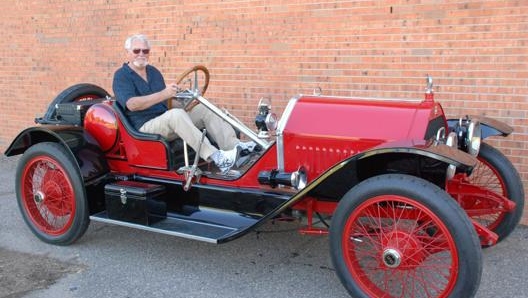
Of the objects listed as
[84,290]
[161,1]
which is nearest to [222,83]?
[161,1]

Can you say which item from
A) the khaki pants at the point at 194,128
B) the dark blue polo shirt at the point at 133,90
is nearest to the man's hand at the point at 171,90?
the khaki pants at the point at 194,128

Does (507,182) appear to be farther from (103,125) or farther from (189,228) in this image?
(103,125)

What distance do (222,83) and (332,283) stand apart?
3006 millimetres

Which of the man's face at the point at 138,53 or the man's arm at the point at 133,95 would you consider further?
the man's face at the point at 138,53

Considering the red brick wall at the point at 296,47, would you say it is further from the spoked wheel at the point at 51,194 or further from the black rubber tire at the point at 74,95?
the spoked wheel at the point at 51,194

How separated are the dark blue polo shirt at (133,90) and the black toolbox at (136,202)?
58 cm

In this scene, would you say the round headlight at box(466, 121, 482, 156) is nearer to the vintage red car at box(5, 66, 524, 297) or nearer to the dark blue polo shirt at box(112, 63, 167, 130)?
the vintage red car at box(5, 66, 524, 297)

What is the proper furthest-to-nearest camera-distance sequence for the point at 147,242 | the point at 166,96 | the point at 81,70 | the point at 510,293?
1. the point at 81,70
2. the point at 147,242
3. the point at 166,96
4. the point at 510,293

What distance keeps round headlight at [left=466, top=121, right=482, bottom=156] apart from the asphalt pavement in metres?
0.90

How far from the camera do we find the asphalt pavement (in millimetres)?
3377

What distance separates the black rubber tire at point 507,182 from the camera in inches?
143

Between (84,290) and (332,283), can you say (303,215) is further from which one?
(84,290)

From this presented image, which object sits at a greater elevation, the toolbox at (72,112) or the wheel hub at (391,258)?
the toolbox at (72,112)

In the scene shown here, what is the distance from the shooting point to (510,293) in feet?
10.7
